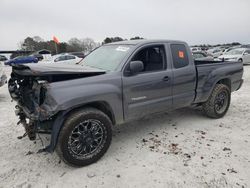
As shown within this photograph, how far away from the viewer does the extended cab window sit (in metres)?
4.01

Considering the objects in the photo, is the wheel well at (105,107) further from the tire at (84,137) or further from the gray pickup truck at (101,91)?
the tire at (84,137)

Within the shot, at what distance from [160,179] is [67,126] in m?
1.48

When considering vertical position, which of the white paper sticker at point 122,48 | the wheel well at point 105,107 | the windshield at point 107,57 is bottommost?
the wheel well at point 105,107

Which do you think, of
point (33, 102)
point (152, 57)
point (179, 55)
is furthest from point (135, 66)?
point (33, 102)

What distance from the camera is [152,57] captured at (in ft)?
13.7

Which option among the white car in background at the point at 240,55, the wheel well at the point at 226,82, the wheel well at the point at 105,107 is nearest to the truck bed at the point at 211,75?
the wheel well at the point at 226,82

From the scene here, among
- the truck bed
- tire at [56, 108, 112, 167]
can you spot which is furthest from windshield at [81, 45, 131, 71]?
the truck bed

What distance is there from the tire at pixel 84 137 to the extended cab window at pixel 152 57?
1.51 m

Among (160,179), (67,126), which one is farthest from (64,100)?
(160,179)

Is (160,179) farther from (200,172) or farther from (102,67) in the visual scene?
(102,67)

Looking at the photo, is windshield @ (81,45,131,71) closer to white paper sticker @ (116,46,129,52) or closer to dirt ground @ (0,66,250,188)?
white paper sticker @ (116,46,129,52)

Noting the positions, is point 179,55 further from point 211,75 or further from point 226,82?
point 226,82

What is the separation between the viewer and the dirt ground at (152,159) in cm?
278

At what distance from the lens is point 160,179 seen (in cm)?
279
